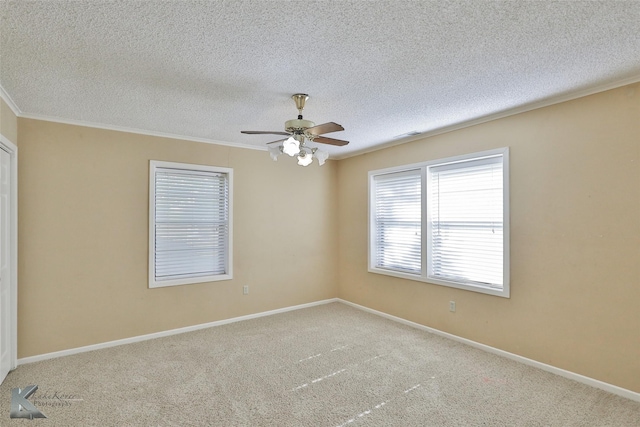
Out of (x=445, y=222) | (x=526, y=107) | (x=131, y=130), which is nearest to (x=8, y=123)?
(x=131, y=130)

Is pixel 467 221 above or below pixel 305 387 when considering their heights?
above

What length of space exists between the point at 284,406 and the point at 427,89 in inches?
112

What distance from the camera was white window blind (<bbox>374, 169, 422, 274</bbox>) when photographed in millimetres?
4418

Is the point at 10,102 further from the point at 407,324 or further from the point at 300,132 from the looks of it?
the point at 407,324

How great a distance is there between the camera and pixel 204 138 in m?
4.37

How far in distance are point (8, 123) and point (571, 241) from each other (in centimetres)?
527

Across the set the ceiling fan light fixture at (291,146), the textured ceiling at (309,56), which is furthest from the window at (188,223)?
the ceiling fan light fixture at (291,146)

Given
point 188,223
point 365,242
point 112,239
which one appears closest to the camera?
point 112,239

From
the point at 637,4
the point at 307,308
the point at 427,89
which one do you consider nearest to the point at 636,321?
the point at 637,4

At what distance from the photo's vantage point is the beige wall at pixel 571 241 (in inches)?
102

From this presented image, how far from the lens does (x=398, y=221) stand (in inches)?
185

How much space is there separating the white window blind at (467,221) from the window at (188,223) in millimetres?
2838

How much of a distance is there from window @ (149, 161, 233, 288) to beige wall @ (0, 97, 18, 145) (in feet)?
4.12

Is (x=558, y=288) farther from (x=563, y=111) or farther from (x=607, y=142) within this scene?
(x=563, y=111)
